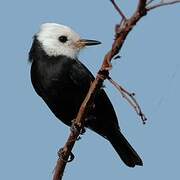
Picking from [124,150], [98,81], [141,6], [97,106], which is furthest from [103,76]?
[124,150]

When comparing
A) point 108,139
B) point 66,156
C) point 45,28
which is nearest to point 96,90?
point 66,156

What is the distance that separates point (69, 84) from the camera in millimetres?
5891

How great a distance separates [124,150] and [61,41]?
1.46 m

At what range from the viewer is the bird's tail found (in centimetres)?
620

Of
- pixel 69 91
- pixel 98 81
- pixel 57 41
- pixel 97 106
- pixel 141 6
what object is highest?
pixel 57 41

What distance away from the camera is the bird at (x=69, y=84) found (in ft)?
19.3

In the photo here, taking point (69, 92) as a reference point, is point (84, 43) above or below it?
above

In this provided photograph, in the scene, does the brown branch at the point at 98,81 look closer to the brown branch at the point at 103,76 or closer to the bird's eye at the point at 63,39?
the brown branch at the point at 103,76

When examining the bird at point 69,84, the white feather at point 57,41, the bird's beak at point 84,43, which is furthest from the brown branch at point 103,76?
the bird's beak at point 84,43

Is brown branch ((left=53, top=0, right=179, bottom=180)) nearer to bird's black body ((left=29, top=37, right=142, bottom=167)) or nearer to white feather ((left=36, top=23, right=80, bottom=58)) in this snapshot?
bird's black body ((left=29, top=37, right=142, bottom=167))

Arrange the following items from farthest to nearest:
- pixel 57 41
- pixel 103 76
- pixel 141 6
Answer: pixel 57 41, pixel 103 76, pixel 141 6

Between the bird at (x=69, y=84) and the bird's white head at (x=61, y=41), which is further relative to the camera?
the bird's white head at (x=61, y=41)

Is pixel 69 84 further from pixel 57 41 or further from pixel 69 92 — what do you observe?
pixel 57 41

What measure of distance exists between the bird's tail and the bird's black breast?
0.64 ft
